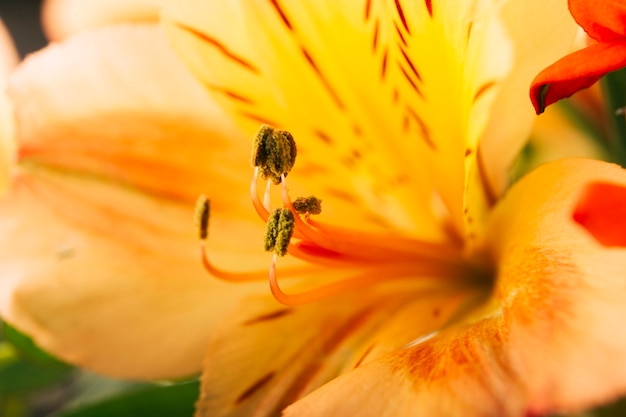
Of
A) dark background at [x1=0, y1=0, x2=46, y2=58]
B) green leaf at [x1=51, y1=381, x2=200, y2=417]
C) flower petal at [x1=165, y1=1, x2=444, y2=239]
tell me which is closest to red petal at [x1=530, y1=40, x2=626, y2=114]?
flower petal at [x1=165, y1=1, x2=444, y2=239]

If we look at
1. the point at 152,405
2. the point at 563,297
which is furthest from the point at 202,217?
the point at 563,297

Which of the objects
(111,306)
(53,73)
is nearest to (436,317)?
(111,306)

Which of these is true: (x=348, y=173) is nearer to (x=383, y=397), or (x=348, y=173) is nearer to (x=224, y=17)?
(x=224, y=17)

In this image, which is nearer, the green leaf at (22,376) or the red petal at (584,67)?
the red petal at (584,67)

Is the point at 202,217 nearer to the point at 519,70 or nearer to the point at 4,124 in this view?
the point at 519,70

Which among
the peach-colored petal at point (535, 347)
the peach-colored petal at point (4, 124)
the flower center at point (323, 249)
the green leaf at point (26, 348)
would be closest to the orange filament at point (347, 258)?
the flower center at point (323, 249)

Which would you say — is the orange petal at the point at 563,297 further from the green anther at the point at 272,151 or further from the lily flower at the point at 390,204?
the green anther at the point at 272,151

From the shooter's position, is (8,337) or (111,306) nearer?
(111,306)
